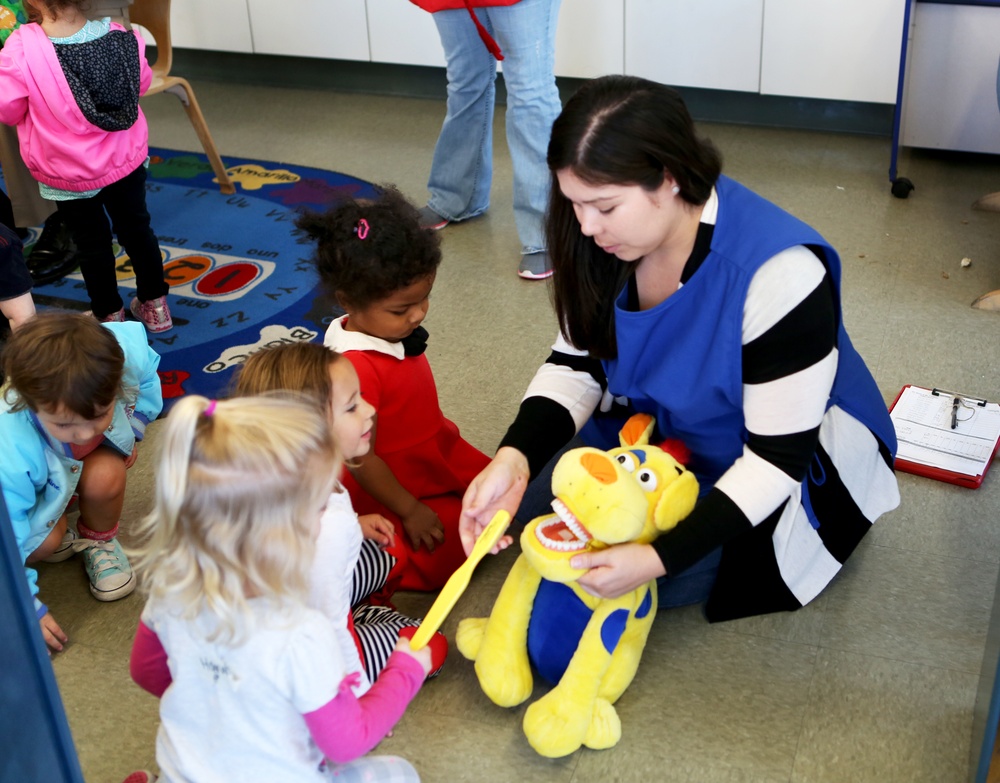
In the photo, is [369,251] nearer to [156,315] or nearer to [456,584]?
[456,584]

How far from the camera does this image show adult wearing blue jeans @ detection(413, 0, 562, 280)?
2471 millimetres

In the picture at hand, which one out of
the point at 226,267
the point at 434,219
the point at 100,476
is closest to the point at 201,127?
the point at 226,267

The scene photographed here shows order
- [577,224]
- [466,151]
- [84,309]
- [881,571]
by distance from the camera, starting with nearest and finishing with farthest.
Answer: [577,224]
[881,571]
[84,309]
[466,151]

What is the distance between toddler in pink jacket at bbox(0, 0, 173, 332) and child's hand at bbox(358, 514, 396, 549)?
43.4 inches

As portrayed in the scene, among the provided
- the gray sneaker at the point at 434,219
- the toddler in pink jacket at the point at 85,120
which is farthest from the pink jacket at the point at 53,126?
the gray sneaker at the point at 434,219

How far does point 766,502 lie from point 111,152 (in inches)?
61.1

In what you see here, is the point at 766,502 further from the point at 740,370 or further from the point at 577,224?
the point at 577,224

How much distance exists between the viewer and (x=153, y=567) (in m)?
1.05

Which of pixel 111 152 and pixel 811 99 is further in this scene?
pixel 811 99

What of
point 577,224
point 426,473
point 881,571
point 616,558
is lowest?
point 881,571

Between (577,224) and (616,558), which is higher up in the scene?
(577,224)

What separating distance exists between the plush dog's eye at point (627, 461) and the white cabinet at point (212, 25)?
303 cm

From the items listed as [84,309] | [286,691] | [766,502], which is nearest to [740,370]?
[766,502]

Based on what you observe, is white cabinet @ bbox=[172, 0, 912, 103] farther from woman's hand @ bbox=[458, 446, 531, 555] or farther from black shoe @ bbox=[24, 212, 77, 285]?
woman's hand @ bbox=[458, 446, 531, 555]
